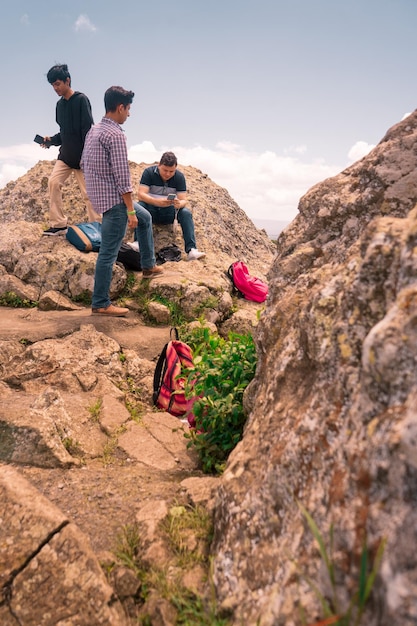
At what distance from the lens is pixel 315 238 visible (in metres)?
4.14

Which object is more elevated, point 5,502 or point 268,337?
point 268,337

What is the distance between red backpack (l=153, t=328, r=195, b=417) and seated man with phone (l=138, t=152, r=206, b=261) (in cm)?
419

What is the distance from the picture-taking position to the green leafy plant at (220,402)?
13.5ft

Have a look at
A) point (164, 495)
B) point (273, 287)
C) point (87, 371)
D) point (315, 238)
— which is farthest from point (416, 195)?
point (87, 371)

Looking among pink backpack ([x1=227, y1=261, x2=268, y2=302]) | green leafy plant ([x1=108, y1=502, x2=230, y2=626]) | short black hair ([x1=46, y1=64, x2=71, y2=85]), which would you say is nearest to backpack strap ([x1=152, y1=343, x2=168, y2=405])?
green leafy plant ([x1=108, y1=502, x2=230, y2=626])

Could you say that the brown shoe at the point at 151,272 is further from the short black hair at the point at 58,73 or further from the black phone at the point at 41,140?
the short black hair at the point at 58,73

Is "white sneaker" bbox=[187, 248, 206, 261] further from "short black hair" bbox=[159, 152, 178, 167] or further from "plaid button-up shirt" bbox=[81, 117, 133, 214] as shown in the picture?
"plaid button-up shirt" bbox=[81, 117, 133, 214]

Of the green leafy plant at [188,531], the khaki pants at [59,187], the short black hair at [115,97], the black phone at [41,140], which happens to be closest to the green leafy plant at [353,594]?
the green leafy plant at [188,531]

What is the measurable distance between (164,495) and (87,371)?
2.87 metres

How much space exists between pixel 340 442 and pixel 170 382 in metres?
3.73

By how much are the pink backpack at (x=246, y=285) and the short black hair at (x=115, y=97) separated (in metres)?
4.13

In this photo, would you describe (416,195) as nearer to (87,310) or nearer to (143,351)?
(143,351)

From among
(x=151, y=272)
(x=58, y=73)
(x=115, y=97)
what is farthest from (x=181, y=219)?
(x=115, y=97)

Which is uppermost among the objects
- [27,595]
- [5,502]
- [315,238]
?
[315,238]
